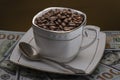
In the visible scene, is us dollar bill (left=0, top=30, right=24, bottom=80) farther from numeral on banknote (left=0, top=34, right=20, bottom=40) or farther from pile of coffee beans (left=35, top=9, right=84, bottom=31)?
pile of coffee beans (left=35, top=9, right=84, bottom=31)

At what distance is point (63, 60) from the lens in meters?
0.51

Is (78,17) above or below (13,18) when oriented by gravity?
above

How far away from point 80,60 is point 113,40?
126mm

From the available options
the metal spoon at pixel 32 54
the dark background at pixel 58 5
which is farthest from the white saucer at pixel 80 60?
the dark background at pixel 58 5

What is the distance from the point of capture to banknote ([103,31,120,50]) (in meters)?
0.59

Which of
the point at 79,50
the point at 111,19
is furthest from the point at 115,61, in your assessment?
the point at 111,19

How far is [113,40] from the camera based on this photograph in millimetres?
614

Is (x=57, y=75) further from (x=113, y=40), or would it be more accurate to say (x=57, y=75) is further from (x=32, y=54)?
(x=113, y=40)

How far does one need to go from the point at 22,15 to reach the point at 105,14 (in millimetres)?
238

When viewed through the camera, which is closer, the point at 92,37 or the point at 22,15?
the point at 92,37

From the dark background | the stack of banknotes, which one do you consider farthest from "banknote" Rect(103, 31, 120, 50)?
the dark background

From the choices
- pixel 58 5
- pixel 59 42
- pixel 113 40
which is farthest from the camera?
pixel 58 5

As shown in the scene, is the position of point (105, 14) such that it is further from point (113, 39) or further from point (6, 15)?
point (6, 15)

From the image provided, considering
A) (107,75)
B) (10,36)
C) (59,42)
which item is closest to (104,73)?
(107,75)
